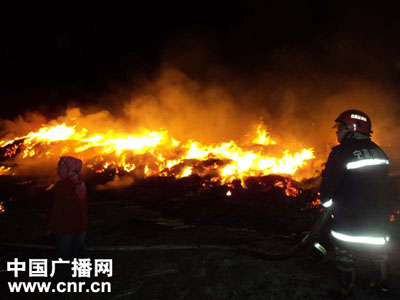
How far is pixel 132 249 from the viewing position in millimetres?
5312

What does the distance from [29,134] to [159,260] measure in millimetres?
15867

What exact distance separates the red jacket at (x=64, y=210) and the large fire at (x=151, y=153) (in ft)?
24.8

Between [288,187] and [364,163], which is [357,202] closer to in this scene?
[364,163]

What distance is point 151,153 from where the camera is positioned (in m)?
14.4

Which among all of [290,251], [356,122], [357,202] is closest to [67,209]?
[290,251]

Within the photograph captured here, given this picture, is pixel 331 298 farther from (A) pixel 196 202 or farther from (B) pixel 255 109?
(B) pixel 255 109

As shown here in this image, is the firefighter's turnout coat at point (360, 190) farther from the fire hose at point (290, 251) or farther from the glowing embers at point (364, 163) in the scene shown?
the fire hose at point (290, 251)

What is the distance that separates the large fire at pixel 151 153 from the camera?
39.8ft

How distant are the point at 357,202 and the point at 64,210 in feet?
12.8

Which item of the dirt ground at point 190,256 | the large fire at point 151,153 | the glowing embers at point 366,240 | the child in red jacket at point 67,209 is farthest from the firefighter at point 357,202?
the large fire at point 151,153

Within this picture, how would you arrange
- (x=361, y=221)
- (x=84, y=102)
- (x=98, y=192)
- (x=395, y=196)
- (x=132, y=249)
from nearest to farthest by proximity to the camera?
1. (x=361, y=221)
2. (x=132, y=249)
3. (x=395, y=196)
4. (x=98, y=192)
5. (x=84, y=102)

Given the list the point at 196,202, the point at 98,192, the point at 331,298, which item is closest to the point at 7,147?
the point at 98,192

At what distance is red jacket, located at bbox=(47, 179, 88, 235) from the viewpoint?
4.01 m

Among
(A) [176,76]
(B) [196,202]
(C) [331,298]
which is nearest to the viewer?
(C) [331,298]
